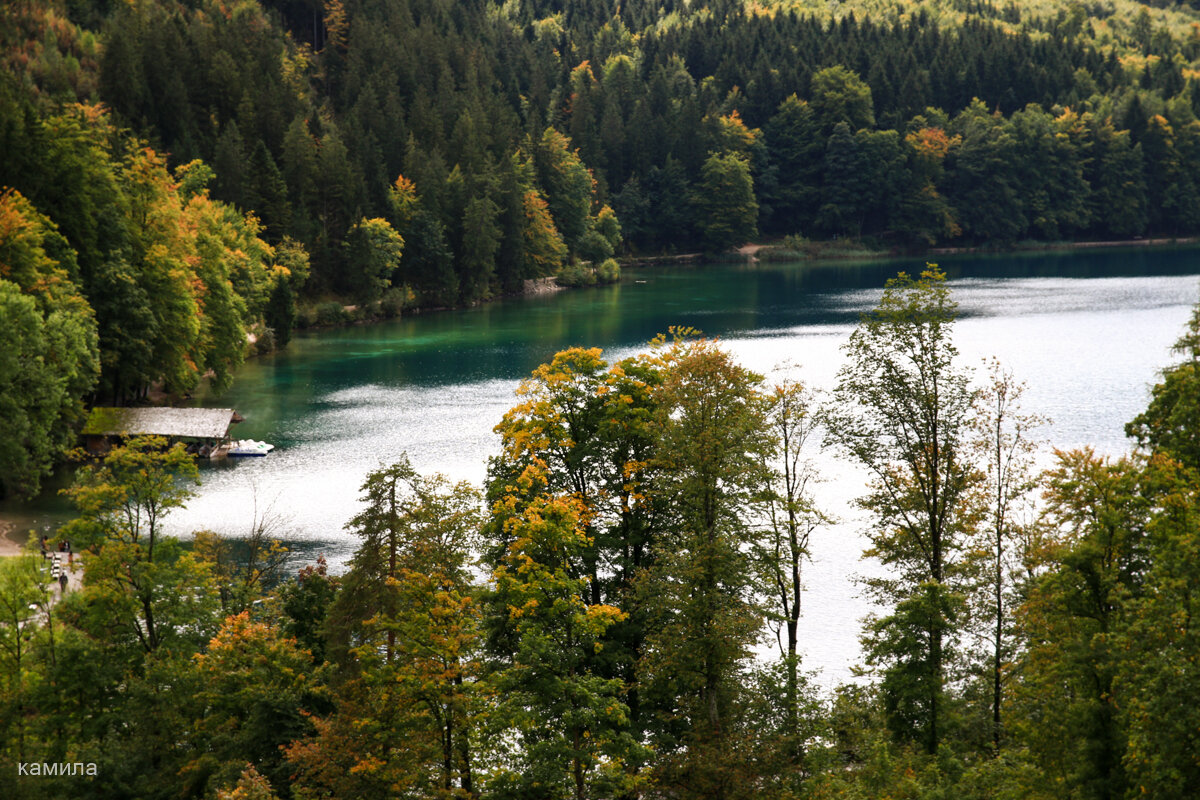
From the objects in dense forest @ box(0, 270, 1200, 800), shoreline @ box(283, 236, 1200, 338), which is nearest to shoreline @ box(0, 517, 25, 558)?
dense forest @ box(0, 270, 1200, 800)

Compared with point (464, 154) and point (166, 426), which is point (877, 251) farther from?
point (166, 426)

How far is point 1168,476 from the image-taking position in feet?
68.6

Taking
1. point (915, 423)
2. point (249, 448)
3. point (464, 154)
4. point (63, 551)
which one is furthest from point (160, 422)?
point (464, 154)

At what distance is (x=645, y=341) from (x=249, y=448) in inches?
1411

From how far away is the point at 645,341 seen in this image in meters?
82.8

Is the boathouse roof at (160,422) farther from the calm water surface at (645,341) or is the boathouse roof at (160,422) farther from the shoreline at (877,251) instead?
the shoreline at (877,251)

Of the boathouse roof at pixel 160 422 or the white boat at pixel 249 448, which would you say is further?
the white boat at pixel 249 448

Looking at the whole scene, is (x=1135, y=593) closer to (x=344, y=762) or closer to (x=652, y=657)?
(x=652, y=657)

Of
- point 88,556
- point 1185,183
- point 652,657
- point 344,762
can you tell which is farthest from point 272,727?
point 1185,183

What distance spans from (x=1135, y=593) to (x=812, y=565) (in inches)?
704

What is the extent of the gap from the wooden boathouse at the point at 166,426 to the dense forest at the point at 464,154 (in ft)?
5.76

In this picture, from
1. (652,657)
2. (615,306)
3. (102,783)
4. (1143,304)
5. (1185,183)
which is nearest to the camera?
(102,783)

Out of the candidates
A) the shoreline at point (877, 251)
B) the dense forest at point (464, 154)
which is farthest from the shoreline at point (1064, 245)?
the dense forest at point (464, 154)

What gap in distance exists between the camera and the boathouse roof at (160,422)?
5325cm
